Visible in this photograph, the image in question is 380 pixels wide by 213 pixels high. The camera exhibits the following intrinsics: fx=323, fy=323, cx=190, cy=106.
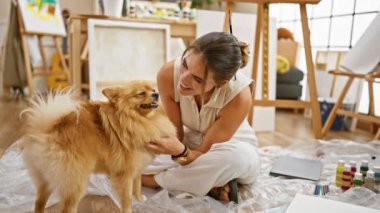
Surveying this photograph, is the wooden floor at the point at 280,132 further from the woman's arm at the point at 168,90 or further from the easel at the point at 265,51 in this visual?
the woman's arm at the point at 168,90

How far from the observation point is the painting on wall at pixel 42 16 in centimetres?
334

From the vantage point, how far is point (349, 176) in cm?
150

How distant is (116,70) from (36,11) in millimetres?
1777

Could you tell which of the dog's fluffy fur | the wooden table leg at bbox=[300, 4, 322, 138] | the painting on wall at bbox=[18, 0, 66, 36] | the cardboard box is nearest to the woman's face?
the dog's fluffy fur

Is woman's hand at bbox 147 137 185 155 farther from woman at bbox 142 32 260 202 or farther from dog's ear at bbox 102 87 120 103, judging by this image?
dog's ear at bbox 102 87 120 103

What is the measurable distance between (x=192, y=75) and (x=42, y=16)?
3052 mm

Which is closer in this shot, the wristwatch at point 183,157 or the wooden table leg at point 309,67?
the wristwatch at point 183,157

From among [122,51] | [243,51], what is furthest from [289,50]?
[243,51]

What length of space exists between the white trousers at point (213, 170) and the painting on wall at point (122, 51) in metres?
1.10

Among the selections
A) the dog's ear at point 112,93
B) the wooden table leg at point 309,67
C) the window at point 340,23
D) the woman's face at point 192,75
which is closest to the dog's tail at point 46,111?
the dog's ear at point 112,93

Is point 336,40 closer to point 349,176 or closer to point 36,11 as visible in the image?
point 349,176

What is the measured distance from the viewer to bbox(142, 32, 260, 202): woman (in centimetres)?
111

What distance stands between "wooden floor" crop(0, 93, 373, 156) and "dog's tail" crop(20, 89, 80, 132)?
106 centimetres

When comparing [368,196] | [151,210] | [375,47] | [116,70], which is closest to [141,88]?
[151,210]
